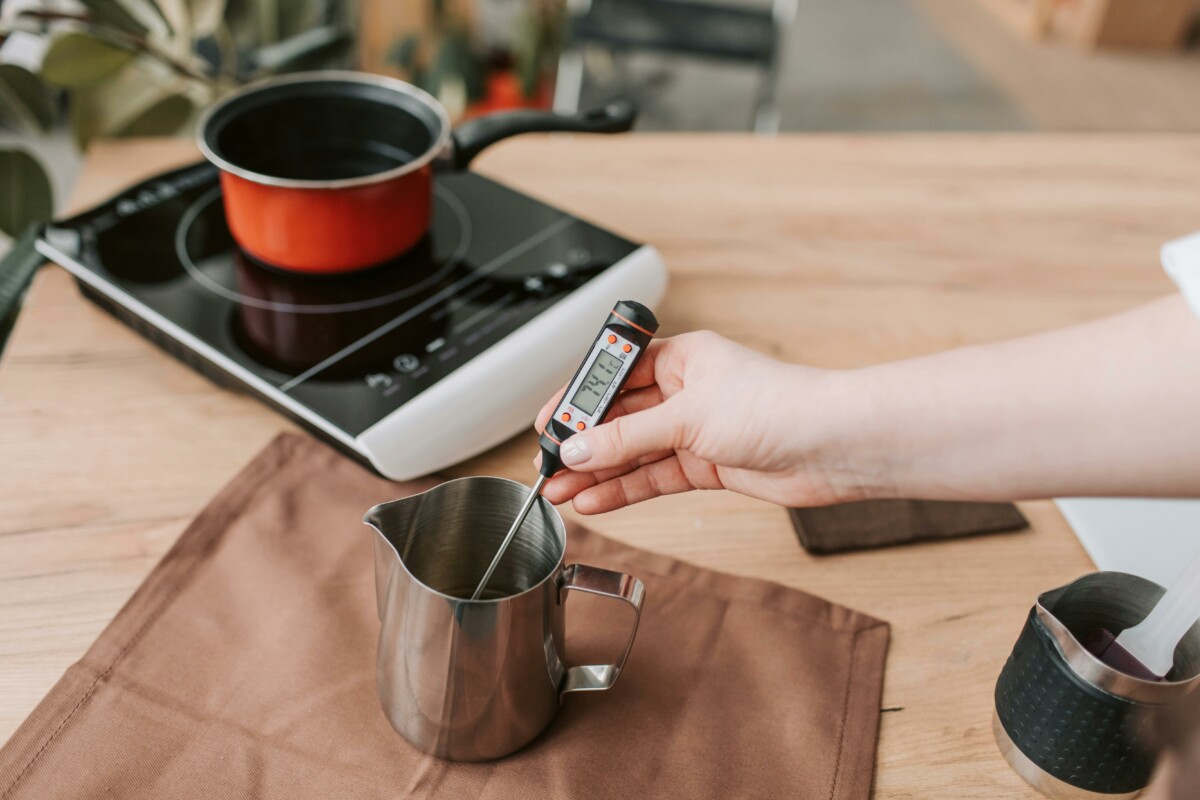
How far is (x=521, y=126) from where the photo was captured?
92 cm

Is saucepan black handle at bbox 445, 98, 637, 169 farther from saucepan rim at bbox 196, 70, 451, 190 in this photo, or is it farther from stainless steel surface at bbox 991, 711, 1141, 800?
stainless steel surface at bbox 991, 711, 1141, 800

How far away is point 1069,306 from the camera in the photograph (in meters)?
1.01

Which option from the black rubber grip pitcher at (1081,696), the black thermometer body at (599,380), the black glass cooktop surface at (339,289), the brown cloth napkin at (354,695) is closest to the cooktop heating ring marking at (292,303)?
the black glass cooktop surface at (339,289)

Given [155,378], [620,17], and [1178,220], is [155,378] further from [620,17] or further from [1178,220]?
[620,17]

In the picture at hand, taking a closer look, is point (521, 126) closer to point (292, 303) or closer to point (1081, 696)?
point (292, 303)

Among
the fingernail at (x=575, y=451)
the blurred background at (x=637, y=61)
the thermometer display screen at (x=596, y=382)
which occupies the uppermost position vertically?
the thermometer display screen at (x=596, y=382)

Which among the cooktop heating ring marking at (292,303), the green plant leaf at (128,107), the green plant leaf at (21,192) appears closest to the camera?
the cooktop heating ring marking at (292,303)

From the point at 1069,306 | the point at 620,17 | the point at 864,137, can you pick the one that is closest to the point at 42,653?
the point at 1069,306

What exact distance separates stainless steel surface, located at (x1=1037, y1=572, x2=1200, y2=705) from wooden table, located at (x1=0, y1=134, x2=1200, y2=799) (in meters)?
0.09

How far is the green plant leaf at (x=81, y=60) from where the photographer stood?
1036mm

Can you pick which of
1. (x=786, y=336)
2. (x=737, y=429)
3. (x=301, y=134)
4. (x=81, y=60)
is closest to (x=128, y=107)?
(x=81, y=60)

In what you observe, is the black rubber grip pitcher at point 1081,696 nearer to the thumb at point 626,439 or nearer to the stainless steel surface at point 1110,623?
the stainless steel surface at point 1110,623

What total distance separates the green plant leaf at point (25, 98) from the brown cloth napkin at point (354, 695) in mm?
607

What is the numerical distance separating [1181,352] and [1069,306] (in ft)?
1.84
